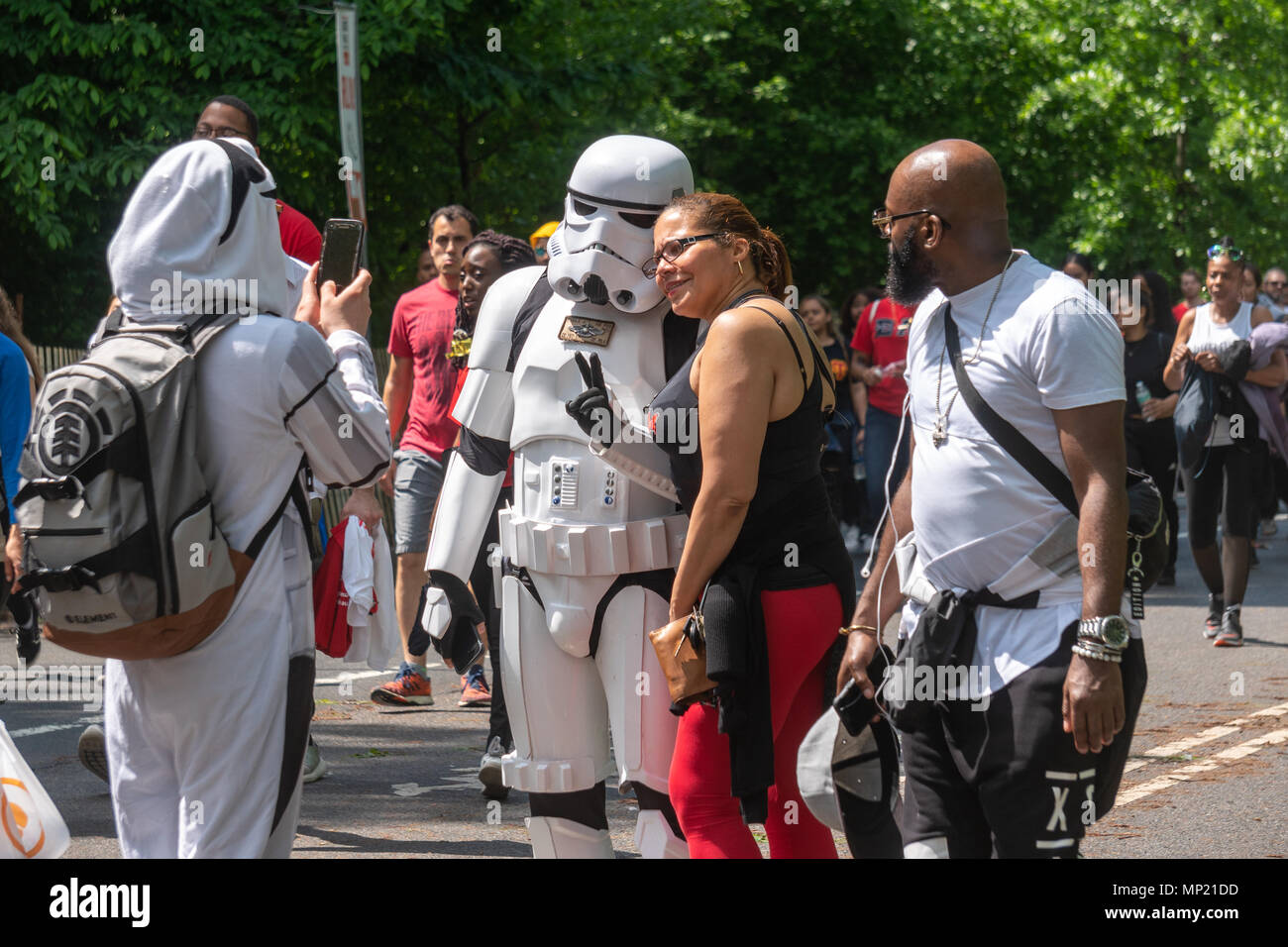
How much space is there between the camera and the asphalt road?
5547 millimetres

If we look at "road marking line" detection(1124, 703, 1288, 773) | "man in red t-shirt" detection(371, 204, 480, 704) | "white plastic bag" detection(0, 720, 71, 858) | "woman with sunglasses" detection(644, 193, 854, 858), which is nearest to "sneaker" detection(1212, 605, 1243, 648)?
"road marking line" detection(1124, 703, 1288, 773)

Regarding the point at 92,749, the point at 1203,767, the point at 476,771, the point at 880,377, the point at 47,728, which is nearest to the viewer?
the point at 92,749

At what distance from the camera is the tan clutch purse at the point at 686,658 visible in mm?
3793

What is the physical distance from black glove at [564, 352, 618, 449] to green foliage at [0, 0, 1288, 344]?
10.5m

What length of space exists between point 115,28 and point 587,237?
43.3 feet

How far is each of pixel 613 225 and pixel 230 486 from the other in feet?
4.45

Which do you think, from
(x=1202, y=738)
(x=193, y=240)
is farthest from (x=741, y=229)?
(x=1202, y=738)

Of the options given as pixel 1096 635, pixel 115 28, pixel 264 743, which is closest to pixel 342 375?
pixel 264 743

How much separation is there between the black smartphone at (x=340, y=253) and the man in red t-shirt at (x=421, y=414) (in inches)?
156

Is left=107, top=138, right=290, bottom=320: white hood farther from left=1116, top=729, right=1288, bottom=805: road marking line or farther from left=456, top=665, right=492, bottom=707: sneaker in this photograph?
left=456, top=665, right=492, bottom=707: sneaker

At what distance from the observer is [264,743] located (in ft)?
10.9

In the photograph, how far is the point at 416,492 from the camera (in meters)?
8.02

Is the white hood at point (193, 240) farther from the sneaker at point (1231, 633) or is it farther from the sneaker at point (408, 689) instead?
the sneaker at point (1231, 633)

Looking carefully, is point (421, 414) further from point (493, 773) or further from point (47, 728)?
point (493, 773)
